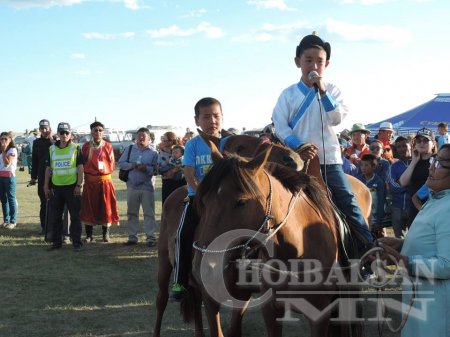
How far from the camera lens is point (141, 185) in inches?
396

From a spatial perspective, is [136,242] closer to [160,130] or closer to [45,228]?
[45,228]

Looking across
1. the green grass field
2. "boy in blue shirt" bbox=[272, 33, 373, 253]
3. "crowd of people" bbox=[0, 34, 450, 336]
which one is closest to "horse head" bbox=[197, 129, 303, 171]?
"crowd of people" bbox=[0, 34, 450, 336]

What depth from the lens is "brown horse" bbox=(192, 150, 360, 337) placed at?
2951 millimetres

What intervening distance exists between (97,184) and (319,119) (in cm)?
690

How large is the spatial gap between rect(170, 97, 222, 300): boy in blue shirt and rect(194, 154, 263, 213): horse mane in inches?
47.2

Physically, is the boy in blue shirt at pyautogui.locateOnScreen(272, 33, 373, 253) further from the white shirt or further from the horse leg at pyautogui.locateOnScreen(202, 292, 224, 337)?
the horse leg at pyautogui.locateOnScreen(202, 292, 224, 337)

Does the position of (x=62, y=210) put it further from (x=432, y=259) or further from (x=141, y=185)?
(x=432, y=259)

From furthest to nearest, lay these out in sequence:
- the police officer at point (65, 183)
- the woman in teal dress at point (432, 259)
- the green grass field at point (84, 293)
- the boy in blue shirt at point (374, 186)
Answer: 1. the police officer at point (65, 183)
2. the boy in blue shirt at point (374, 186)
3. the green grass field at point (84, 293)
4. the woman in teal dress at point (432, 259)

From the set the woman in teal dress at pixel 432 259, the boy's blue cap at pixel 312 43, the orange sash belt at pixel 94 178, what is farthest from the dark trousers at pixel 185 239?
the orange sash belt at pixel 94 178

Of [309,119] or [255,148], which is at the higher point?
[309,119]

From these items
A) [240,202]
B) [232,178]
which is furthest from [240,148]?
[240,202]

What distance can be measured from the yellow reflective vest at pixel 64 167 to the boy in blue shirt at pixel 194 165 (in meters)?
5.39

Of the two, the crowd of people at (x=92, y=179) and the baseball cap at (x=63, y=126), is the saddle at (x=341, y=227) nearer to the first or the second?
the crowd of people at (x=92, y=179)

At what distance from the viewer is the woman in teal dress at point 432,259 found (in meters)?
2.87
